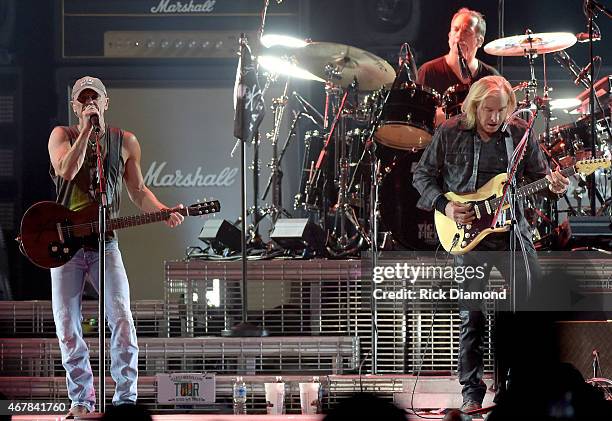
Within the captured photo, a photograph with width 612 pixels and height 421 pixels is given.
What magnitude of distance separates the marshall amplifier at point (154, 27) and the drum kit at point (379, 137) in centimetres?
107

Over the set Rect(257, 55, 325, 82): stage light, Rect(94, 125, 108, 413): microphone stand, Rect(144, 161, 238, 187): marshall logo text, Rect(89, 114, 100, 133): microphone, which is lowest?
Rect(94, 125, 108, 413): microphone stand

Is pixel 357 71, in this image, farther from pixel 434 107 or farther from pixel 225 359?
pixel 225 359

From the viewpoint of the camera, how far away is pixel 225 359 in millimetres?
6680

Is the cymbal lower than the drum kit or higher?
higher

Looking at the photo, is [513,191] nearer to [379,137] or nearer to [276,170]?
[379,137]

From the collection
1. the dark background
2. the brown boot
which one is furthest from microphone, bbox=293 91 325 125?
the brown boot

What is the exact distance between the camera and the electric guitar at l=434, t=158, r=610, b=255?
19.5 feet

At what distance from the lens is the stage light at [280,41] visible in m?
7.57

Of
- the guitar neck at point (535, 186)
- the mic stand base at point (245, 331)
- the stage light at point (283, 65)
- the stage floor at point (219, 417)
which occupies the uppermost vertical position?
the stage light at point (283, 65)

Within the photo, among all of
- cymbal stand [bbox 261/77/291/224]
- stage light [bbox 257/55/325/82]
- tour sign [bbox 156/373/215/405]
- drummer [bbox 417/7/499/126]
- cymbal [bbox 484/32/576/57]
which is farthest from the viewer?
cymbal stand [bbox 261/77/291/224]

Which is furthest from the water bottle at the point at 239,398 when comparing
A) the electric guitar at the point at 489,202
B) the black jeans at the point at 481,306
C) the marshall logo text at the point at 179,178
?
the marshall logo text at the point at 179,178

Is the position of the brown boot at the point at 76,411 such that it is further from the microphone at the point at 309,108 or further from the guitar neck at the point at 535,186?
the microphone at the point at 309,108

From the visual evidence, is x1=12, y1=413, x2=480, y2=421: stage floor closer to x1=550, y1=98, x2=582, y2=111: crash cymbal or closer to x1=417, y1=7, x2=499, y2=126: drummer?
x1=417, y1=7, x2=499, y2=126: drummer

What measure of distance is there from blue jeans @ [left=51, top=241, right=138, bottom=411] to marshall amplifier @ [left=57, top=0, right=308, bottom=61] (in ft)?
12.1
